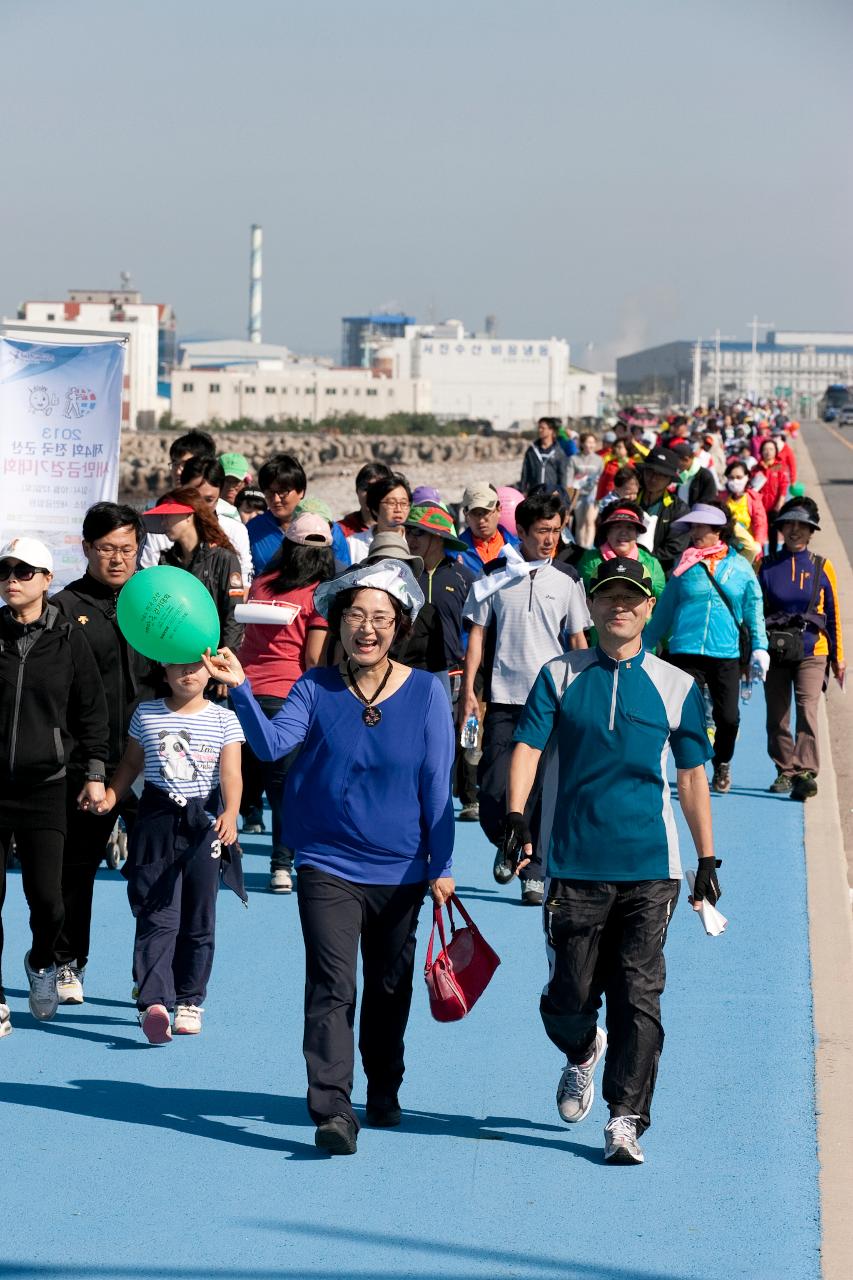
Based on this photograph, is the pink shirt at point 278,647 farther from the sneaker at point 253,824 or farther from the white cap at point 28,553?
the white cap at point 28,553

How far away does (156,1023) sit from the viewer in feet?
21.5

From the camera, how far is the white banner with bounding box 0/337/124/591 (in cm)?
1123

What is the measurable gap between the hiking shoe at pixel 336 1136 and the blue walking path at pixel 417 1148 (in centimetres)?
5

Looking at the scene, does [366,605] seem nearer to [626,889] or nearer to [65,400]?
[626,889]

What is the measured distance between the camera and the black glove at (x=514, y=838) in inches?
225

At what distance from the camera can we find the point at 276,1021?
702 cm

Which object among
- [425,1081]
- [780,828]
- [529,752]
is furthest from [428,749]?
[780,828]

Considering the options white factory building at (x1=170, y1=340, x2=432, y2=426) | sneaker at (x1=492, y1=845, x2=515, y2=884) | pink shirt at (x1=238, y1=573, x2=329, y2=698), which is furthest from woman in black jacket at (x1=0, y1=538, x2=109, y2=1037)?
white factory building at (x1=170, y1=340, x2=432, y2=426)

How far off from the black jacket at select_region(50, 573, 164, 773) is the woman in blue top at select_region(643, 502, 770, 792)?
426 cm

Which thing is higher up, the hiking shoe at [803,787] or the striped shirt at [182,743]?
the striped shirt at [182,743]

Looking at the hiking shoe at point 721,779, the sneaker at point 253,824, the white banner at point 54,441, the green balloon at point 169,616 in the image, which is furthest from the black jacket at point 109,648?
the hiking shoe at point 721,779

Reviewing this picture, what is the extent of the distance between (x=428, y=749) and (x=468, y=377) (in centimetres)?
17901

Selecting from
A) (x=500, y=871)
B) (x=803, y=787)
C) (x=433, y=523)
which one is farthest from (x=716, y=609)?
(x=500, y=871)

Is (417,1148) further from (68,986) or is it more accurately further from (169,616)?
(68,986)
